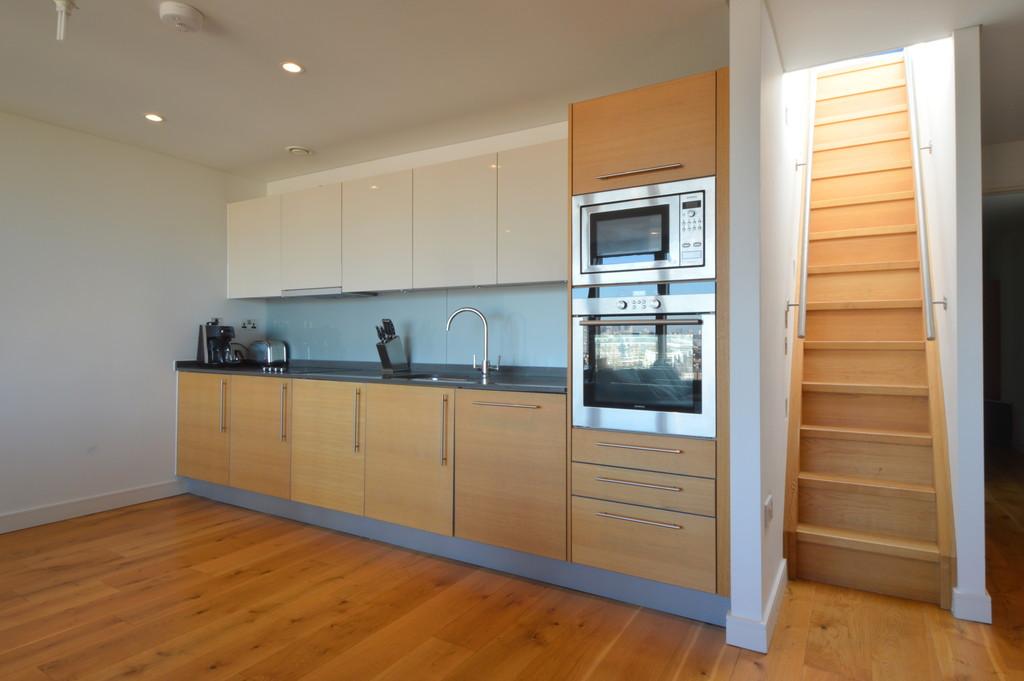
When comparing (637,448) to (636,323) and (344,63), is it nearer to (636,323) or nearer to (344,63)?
(636,323)

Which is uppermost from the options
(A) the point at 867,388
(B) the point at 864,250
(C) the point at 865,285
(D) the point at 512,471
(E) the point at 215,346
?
(B) the point at 864,250

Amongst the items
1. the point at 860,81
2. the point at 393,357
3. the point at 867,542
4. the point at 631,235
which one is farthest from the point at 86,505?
the point at 860,81

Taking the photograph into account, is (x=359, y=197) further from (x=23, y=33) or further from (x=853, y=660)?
(x=853, y=660)

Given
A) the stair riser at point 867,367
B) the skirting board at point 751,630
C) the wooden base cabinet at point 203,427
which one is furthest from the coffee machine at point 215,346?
the stair riser at point 867,367

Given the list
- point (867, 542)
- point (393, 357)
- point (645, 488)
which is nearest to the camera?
point (645, 488)

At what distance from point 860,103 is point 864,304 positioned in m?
1.86

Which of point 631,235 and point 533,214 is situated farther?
point 533,214

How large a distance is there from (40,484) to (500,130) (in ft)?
11.5

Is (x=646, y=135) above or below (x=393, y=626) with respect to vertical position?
above

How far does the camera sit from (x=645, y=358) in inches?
88.8

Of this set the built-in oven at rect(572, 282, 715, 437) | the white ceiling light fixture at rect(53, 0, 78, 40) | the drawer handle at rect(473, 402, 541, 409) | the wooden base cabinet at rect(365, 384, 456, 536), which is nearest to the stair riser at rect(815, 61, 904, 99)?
the built-in oven at rect(572, 282, 715, 437)

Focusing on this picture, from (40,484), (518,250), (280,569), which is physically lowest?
(280,569)

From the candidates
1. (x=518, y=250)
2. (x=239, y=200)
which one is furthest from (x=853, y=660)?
(x=239, y=200)

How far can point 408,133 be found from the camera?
344 centimetres
